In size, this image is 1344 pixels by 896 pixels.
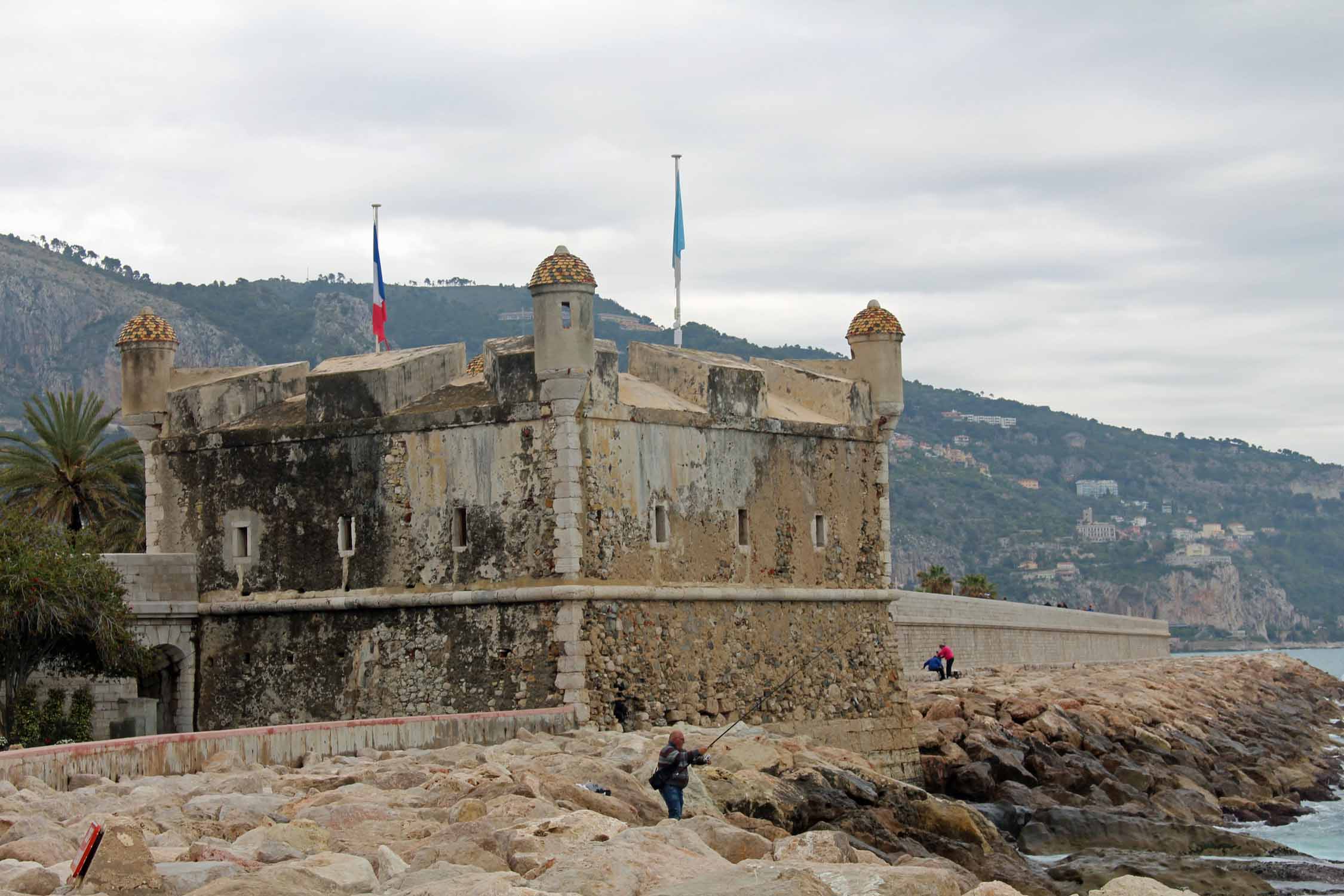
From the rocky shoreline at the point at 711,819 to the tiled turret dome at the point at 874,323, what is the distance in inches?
219

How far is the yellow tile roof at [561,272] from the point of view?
21.5 m

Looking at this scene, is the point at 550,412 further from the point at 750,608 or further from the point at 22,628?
the point at 22,628

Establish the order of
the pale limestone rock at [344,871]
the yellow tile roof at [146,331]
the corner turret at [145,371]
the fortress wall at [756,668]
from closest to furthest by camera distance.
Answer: the pale limestone rock at [344,871]
the fortress wall at [756,668]
the corner turret at [145,371]
the yellow tile roof at [146,331]

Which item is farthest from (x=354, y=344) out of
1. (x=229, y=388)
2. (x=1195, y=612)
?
→ (x=229, y=388)

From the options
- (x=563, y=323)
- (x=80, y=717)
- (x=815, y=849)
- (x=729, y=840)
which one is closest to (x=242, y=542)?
(x=80, y=717)

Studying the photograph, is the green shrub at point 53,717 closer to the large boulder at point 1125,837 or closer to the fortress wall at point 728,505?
the fortress wall at point 728,505

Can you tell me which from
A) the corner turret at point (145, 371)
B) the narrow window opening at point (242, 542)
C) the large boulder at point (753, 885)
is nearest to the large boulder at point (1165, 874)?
the large boulder at point (753, 885)

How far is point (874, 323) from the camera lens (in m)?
27.0

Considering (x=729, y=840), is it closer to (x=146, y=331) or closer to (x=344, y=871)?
(x=344, y=871)

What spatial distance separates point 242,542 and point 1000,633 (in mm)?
26199

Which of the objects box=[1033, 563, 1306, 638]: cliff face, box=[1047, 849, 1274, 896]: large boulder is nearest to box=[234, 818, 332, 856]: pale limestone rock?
box=[1047, 849, 1274, 896]: large boulder

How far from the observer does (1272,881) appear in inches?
819

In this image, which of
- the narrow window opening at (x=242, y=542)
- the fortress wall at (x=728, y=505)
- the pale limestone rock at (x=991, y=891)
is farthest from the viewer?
the narrow window opening at (x=242, y=542)

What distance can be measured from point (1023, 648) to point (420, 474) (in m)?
28.9
